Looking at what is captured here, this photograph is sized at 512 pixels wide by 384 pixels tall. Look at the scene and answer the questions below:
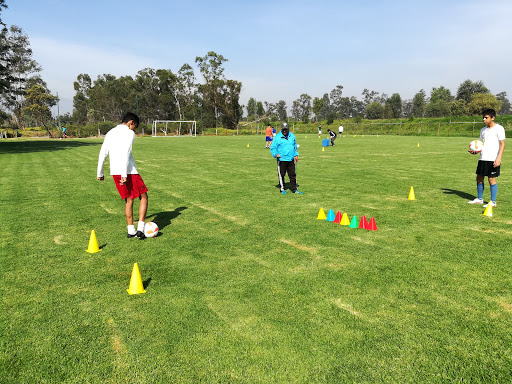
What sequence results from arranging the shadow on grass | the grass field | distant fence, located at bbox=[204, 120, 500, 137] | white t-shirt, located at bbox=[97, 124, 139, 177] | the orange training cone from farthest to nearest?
1. distant fence, located at bbox=[204, 120, 500, 137]
2. the shadow on grass
3. the orange training cone
4. white t-shirt, located at bbox=[97, 124, 139, 177]
5. the grass field

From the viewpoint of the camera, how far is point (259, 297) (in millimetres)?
4082

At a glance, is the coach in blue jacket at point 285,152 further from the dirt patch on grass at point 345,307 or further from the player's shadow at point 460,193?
the dirt patch on grass at point 345,307

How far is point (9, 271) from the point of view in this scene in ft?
16.0

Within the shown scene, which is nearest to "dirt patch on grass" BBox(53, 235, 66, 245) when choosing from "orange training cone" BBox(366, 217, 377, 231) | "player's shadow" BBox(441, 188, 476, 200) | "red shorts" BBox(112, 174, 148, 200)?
"red shorts" BBox(112, 174, 148, 200)

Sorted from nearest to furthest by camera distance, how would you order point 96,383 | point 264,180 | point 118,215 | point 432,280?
point 96,383 → point 432,280 → point 118,215 → point 264,180

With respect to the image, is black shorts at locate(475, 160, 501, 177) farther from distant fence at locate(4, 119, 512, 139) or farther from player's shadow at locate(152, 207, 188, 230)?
distant fence at locate(4, 119, 512, 139)

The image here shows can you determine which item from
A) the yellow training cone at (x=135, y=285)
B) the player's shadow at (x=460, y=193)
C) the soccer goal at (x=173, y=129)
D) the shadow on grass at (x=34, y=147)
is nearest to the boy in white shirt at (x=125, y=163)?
the yellow training cone at (x=135, y=285)

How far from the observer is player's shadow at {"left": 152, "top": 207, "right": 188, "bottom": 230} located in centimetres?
730

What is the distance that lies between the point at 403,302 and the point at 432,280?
79 centimetres

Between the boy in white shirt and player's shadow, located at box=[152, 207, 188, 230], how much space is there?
2.61ft

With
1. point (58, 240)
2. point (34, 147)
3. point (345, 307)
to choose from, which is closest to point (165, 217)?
point (58, 240)

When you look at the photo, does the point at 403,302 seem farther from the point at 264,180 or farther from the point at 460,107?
the point at 460,107

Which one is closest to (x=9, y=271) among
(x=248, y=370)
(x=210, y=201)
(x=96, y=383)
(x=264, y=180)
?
(x=96, y=383)

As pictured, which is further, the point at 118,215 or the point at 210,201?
the point at 210,201
